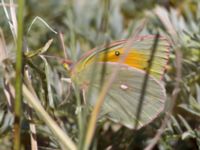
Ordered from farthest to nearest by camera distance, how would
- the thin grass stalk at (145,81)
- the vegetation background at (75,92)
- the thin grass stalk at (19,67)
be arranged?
the thin grass stalk at (145,81) → the vegetation background at (75,92) → the thin grass stalk at (19,67)

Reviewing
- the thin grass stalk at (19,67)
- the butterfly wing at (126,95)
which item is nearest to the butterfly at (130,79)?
the butterfly wing at (126,95)

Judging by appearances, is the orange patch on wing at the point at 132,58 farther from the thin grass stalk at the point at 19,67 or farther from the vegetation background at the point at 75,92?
the thin grass stalk at the point at 19,67

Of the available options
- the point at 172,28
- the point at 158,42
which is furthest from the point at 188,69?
the point at 158,42

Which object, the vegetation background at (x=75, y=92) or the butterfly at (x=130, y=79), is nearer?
the vegetation background at (x=75, y=92)

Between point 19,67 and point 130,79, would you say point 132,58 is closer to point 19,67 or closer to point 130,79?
point 130,79

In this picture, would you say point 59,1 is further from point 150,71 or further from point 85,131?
point 85,131

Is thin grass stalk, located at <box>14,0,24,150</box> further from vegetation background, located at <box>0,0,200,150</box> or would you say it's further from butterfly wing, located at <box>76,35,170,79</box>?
butterfly wing, located at <box>76,35,170,79</box>

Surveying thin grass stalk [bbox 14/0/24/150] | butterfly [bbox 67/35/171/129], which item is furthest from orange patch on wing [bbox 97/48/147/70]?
thin grass stalk [bbox 14/0/24/150]

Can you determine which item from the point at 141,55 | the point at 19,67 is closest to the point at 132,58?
the point at 141,55
